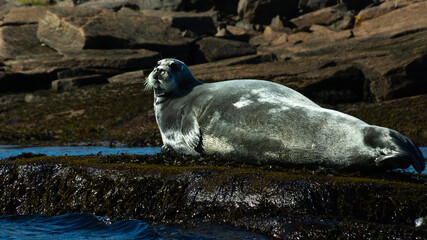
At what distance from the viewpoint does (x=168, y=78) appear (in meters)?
6.76

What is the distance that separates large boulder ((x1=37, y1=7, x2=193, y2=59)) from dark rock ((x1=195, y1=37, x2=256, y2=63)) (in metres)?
0.74

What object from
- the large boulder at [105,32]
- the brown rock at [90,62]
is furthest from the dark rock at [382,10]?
the brown rock at [90,62]

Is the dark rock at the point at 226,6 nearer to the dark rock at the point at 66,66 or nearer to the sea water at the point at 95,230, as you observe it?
the dark rock at the point at 66,66

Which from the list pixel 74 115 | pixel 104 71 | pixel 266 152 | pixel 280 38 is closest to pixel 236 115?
pixel 266 152

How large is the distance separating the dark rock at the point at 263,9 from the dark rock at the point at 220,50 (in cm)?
993

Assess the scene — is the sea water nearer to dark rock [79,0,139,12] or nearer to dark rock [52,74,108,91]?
dark rock [52,74,108,91]

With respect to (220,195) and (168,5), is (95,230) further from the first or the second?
(168,5)

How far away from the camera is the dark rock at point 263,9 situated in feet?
115

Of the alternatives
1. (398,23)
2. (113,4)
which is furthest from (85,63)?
(113,4)

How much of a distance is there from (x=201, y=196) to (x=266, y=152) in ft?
4.36

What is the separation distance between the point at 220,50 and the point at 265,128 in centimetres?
2006

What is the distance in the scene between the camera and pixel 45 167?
533 centimetres

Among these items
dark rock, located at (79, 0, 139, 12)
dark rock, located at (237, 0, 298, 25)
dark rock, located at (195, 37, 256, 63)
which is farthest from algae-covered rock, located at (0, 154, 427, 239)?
dark rock, located at (79, 0, 139, 12)

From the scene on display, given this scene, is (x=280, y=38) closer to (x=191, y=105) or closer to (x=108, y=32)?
(x=108, y=32)
